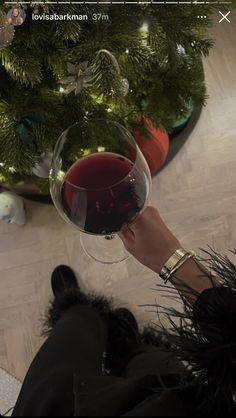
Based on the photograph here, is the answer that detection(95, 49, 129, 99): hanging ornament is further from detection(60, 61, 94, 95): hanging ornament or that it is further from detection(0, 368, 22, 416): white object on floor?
detection(0, 368, 22, 416): white object on floor

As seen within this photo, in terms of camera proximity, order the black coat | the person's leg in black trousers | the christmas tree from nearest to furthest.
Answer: the black coat
the person's leg in black trousers
the christmas tree

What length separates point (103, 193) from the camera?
2.01ft

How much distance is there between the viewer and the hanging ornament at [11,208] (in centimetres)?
112

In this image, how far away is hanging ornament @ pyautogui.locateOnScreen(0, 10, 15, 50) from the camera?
2.06 feet

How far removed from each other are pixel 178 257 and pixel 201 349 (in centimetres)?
22

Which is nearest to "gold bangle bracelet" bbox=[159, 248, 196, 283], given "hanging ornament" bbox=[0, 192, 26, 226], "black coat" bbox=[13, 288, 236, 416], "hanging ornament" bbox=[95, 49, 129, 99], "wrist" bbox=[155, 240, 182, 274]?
"wrist" bbox=[155, 240, 182, 274]

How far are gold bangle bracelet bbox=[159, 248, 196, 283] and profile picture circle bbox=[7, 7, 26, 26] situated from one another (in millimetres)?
417

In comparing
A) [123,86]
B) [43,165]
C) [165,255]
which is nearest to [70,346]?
[165,255]

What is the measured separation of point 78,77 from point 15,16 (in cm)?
17

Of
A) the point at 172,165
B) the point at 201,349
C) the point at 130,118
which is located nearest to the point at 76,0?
the point at 130,118

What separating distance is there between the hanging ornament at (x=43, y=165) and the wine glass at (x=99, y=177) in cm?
22

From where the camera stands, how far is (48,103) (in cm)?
80

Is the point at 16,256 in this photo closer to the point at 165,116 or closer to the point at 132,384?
the point at 165,116

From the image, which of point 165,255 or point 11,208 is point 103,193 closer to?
A: point 165,255
